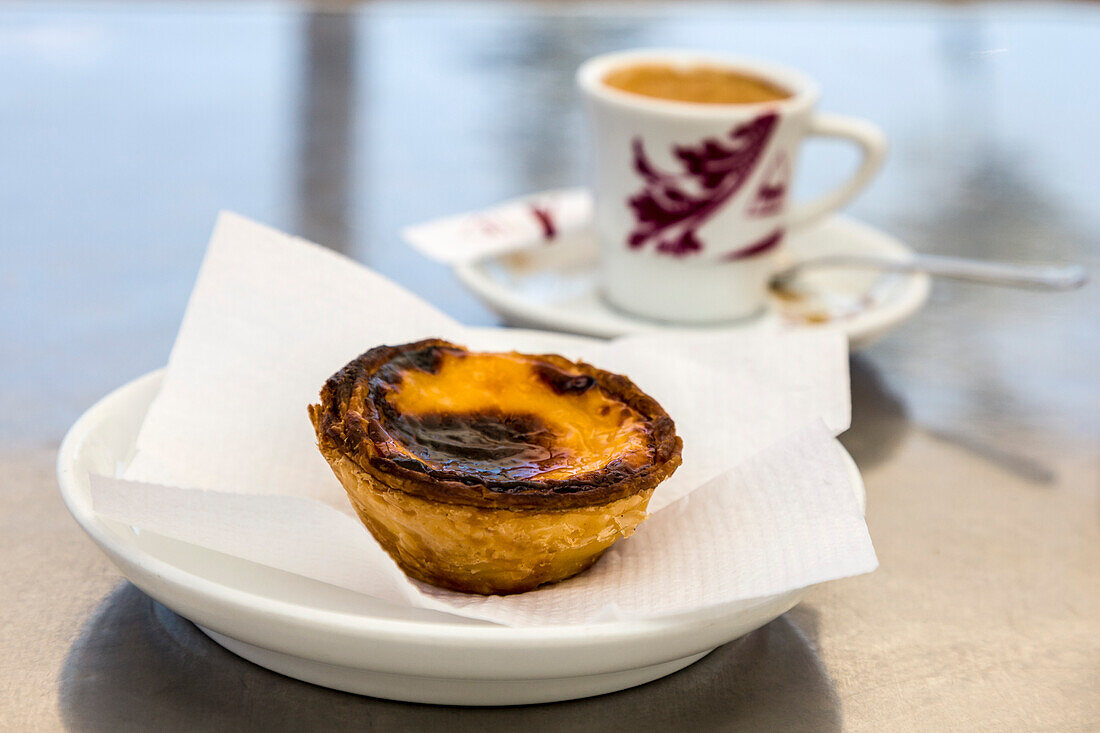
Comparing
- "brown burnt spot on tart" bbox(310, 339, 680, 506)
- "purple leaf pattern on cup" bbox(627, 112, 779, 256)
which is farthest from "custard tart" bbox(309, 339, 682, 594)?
"purple leaf pattern on cup" bbox(627, 112, 779, 256)

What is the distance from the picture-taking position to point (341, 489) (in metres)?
0.75

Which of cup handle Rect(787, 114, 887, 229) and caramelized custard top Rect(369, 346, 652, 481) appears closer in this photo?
caramelized custard top Rect(369, 346, 652, 481)

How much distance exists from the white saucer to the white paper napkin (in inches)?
7.5

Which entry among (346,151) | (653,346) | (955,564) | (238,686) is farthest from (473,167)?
(238,686)

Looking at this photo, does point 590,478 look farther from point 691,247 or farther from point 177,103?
point 177,103

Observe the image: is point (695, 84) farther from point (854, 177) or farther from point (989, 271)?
point (989, 271)

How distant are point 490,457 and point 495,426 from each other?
0.04m

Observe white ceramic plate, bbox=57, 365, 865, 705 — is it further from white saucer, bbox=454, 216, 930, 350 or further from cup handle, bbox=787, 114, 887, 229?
cup handle, bbox=787, 114, 887, 229

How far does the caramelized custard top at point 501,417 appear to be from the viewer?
2.20 feet

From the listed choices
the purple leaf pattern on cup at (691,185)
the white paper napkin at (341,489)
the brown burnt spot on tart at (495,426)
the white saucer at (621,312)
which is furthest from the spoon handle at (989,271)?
the brown burnt spot on tart at (495,426)

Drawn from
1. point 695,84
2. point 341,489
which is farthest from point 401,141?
point 341,489

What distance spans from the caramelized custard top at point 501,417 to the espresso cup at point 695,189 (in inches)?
16.3

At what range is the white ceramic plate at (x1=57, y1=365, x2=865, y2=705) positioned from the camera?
536 mm

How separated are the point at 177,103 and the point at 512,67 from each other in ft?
1.83
